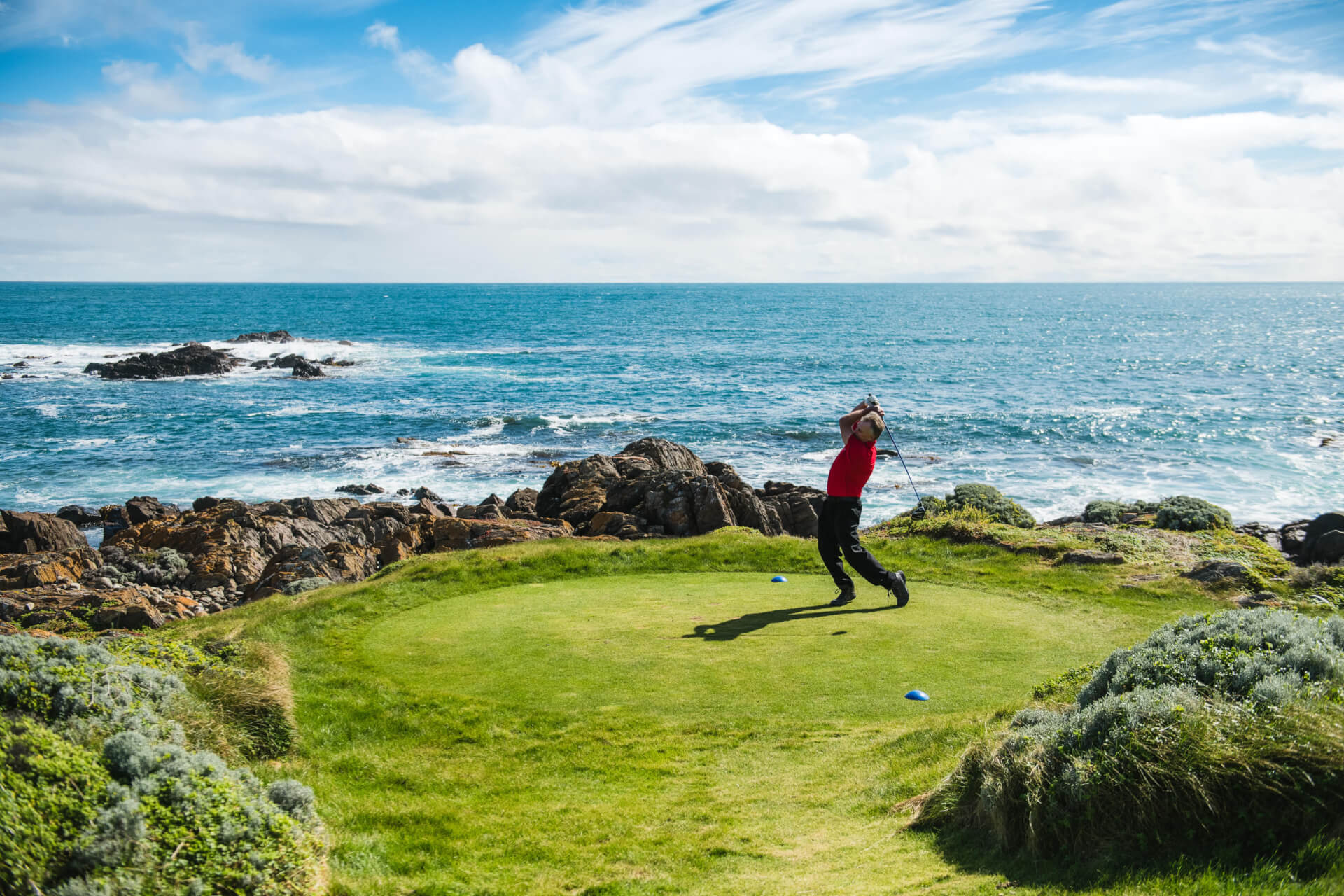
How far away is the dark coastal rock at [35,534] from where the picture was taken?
24.0 meters

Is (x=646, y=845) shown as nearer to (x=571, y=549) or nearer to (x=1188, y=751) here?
(x=1188, y=751)

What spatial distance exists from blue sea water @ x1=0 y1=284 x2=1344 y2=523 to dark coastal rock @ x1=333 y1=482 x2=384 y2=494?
1816 mm

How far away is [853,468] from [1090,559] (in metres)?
5.68

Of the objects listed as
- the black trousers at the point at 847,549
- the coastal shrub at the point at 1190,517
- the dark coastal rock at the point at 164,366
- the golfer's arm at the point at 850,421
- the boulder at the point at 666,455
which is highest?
the golfer's arm at the point at 850,421

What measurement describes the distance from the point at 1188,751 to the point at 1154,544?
13.9 m

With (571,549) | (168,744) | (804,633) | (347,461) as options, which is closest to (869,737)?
(804,633)

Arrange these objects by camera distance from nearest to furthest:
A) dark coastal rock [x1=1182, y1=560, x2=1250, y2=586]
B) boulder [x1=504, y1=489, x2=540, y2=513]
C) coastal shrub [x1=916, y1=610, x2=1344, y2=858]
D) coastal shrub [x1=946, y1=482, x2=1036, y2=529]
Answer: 1. coastal shrub [x1=916, y1=610, x2=1344, y2=858]
2. dark coastal rock [x1=1182, y1=560, x2=1250, y2=586]
3. coastal shrub [x1=946, y1=482, x2=1036, y2=529]
4. boulder [x1=504, y1=489, x2=540, y2=513]

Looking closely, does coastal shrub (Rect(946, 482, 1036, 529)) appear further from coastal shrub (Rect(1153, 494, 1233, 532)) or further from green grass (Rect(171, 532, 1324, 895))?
green grass (Rect(171, 532, 1324, 895))

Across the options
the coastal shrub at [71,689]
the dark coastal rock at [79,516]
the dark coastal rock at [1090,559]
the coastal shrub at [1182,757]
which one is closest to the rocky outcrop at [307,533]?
the dark coastal rock at [79,516]

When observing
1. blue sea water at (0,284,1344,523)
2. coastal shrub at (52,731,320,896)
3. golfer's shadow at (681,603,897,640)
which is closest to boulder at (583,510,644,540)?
golfer's shadow at (681,603,897,640)

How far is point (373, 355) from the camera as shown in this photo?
80.8 metres

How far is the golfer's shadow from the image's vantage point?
10086 mm

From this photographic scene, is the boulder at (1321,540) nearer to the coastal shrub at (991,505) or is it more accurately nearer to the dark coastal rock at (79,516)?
the coastal shrub at (991,505)

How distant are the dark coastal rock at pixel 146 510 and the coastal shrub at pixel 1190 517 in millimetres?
30392
